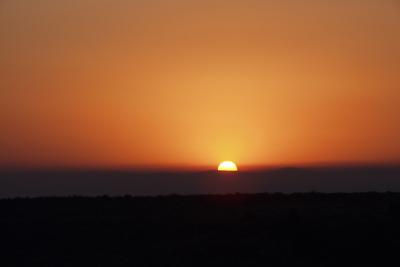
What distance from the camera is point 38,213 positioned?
38.3 meters

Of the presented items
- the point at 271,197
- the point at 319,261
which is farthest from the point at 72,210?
the point at 319,261

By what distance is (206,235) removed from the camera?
30688mm

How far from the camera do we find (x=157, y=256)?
2827 centimetres

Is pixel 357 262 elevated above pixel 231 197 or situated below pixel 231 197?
below

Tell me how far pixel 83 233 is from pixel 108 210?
6.57 m

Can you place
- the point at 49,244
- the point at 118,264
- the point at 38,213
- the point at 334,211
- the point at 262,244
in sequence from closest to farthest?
the point at 118,264 < the point at 262,244 < the point at 49,244 < the point at 334,211 < the point at 38,213

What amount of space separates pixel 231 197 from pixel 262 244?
1360cm

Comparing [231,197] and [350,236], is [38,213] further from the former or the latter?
[350,236]

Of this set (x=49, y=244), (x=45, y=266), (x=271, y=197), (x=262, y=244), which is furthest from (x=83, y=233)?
(x=271, y=197)

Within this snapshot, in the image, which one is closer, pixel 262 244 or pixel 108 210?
pixel 262 244

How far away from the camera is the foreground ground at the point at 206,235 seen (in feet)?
91.9

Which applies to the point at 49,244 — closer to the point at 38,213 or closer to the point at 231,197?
the point at 38,213

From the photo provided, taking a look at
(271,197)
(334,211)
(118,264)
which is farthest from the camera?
(271,197)

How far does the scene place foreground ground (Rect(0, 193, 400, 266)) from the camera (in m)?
28.0
